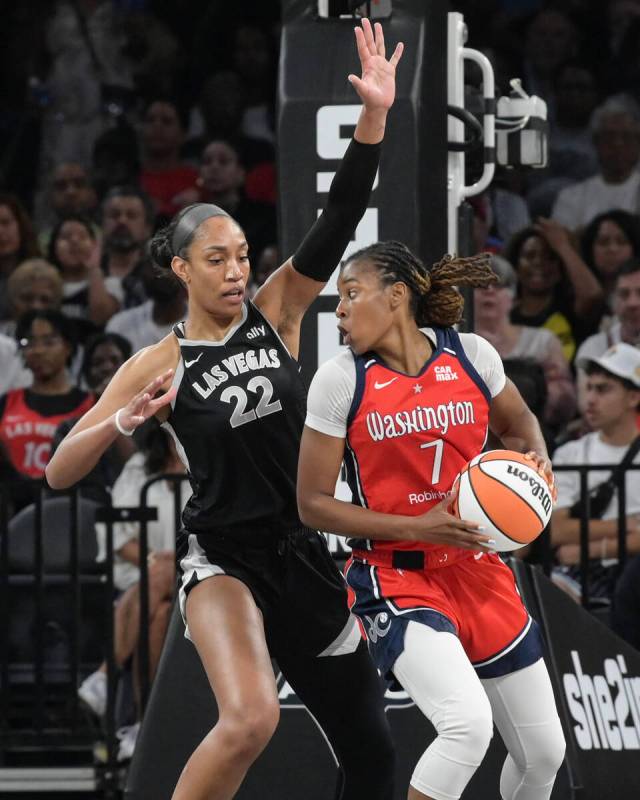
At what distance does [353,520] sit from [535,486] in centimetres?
53

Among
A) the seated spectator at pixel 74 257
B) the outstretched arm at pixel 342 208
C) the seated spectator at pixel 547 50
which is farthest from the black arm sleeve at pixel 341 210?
the seated spectator at pixel 547 50

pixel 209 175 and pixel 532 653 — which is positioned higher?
pixel 209 175

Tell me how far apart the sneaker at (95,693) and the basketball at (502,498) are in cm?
314

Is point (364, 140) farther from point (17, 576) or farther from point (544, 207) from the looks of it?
point (544, 207)

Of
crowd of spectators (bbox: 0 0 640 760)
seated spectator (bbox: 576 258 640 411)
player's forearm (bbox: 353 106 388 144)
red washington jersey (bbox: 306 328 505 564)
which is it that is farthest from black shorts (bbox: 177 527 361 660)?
seated spectator (bbox: 576 258 640 411)

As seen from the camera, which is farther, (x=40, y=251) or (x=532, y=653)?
(x=40, y=251)

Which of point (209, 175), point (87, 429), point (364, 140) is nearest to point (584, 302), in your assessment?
point (209, 175)

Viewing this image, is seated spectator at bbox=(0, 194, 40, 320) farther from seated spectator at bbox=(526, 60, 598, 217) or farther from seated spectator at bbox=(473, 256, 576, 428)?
seated spectator at bbox=(526, 60, 598, 217)

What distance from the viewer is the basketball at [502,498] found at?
4.45 meters

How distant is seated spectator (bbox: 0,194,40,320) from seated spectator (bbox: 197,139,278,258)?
3.74ft

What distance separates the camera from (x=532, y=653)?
15.2ft

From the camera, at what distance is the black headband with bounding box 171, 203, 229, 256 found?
482 cm

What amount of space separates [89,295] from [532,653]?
5926 millimetres

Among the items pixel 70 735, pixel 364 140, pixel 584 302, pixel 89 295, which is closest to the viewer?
pixel 364 140
